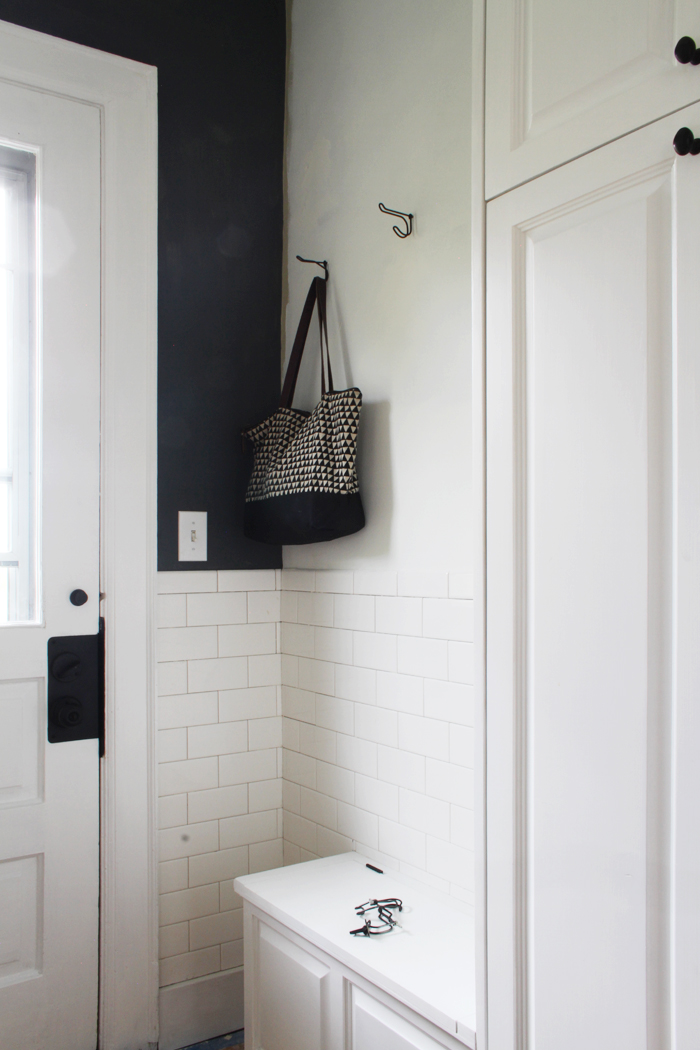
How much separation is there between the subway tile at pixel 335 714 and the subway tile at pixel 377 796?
0.13 metres

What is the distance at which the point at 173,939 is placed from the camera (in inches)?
83.6

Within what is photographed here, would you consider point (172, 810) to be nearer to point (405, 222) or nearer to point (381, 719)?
point (381, 719)

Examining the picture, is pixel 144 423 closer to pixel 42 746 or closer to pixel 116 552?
pixel 116 552

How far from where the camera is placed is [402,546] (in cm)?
189

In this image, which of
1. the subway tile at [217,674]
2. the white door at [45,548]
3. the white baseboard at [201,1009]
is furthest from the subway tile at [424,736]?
the white baseboard at [201,1009]

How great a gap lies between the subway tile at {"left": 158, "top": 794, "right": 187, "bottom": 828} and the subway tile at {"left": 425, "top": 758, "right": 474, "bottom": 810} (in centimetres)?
73

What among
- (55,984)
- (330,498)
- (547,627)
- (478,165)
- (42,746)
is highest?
(478,165)

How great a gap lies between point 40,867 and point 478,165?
6.01 ft

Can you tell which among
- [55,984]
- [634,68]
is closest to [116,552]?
[55,984]

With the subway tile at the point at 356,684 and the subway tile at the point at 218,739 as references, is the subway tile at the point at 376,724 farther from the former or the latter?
the subway tile at the point at 218,739

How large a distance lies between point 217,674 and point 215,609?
18 cm

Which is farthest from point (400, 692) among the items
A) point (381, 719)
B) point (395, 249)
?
point (395, 249)

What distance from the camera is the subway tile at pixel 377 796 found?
1.91 meters

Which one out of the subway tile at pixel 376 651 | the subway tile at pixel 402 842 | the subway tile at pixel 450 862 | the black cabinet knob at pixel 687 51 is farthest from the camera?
the subway tile at pixel 376 651
